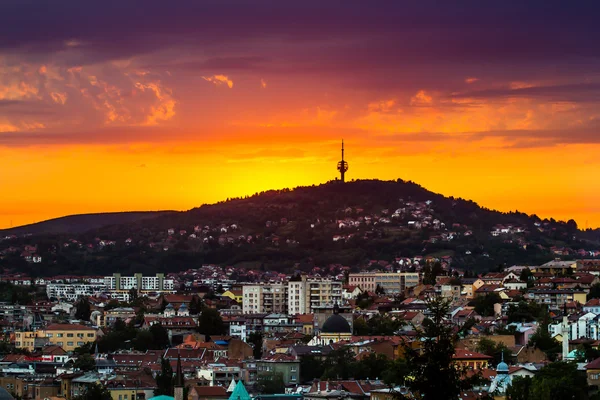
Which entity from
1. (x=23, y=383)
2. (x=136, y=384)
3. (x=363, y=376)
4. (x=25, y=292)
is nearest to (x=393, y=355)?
(x=363, y=376)

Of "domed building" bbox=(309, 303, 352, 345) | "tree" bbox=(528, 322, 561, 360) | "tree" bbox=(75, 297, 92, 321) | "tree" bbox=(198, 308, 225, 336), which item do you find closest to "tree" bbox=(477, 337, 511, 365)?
"tree" bbox=(528, 322, 561, 360)

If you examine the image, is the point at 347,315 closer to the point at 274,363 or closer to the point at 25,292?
the point at 274,363

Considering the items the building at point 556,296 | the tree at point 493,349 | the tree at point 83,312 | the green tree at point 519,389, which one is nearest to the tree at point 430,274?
the building at point 556,296

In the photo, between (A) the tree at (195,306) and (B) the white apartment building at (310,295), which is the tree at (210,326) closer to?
(A) the tree at (195,306)

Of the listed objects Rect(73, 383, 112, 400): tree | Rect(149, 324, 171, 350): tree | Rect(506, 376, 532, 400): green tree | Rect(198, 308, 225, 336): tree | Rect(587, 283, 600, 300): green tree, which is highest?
Rect(587, 283, 600, 300): green tree

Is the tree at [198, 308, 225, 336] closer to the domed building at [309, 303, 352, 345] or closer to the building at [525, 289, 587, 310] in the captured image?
the domed building at [309, 303, 352, 345]

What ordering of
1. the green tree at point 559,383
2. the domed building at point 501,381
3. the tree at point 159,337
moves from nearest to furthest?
the green tree at point 559,383 < the domed building at point 501,381 < the tree at point 159,337

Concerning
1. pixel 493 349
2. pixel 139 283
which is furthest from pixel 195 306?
pixel 139 283
